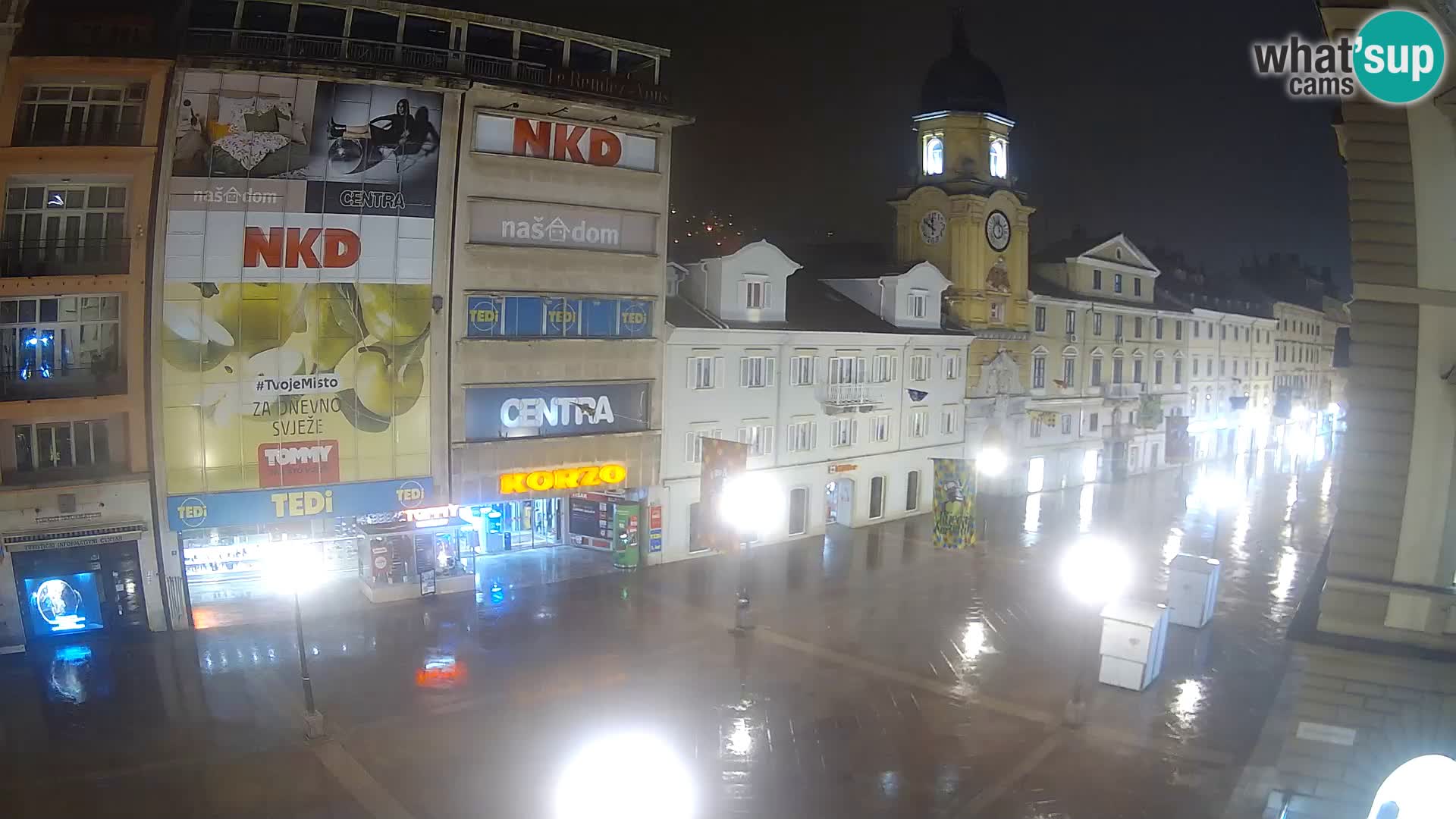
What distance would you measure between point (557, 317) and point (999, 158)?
26154 mm

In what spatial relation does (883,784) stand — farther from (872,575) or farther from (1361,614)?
(872,575)

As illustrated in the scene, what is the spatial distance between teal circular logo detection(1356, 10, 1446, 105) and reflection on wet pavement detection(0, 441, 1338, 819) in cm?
996

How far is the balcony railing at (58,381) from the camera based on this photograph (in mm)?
23531

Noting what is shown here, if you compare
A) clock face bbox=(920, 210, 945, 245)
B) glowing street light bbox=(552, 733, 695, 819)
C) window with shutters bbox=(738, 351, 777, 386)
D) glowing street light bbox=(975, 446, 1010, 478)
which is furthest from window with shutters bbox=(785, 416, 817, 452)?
glowing street light bbox=(552, 733, 695, 819)

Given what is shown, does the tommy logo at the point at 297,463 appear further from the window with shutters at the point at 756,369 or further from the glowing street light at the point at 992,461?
the glowing street light at the point at 992,461

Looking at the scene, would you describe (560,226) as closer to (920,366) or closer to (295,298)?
(295,298)

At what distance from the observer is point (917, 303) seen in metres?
42.0

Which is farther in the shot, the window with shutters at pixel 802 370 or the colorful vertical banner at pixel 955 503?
the window with shutters at pixel 802 370

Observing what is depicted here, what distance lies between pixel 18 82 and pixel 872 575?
90.1 ft

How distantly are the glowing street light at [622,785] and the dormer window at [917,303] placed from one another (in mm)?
27508

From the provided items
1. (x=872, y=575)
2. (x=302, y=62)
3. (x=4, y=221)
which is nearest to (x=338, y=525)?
(x=4, y=221)

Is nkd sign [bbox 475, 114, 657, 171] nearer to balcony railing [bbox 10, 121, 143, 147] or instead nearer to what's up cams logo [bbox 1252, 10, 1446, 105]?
balcony railing [bbox 10, 121, 143, 147]

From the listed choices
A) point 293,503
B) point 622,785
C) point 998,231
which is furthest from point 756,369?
point 622,785

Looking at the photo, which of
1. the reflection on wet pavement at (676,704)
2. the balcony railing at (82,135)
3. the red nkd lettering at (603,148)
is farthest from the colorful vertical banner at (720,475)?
the balcony railing at (82,135)
